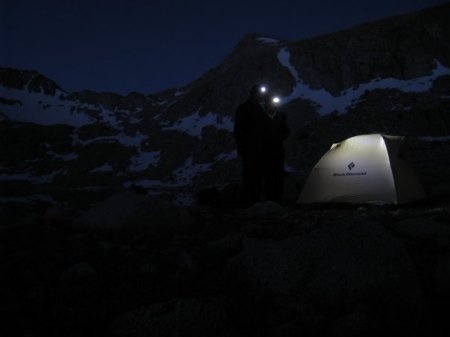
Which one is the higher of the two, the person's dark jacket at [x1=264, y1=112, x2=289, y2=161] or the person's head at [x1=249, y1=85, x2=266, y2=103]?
the person's head at [x1=249, y1=85, x2=266, y2=103]

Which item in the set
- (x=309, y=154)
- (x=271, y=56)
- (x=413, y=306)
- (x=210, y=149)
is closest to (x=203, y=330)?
(x=413, y=306)

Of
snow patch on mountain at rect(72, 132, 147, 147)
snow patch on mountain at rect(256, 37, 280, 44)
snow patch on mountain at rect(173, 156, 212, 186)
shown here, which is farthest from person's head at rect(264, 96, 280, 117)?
snow patch on mountain at rect(256, 37, 280, 44)

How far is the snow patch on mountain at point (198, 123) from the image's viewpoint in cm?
7026

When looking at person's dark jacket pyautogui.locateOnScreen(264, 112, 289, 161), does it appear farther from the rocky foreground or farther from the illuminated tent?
the rocky foreground

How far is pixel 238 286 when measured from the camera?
2984 mm

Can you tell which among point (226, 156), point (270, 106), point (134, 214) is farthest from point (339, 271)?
point (226, 156)

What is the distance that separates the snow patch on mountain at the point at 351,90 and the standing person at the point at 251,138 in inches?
1923

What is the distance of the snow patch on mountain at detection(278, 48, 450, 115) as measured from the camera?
5659cm

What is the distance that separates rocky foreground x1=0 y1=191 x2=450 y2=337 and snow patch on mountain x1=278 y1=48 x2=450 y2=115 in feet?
178

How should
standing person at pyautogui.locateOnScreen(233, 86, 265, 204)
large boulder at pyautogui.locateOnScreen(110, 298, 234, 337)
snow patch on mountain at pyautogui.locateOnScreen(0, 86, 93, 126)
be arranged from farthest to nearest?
snow patch on mountain at pyautogui.locateOnScreen(0, 86, 93, 126), standing person at pyautogui.locateOnScreen(233, 86, 265, 204), large boulder at pyautogui.locateOnScreen(110, 298, 234, 337)

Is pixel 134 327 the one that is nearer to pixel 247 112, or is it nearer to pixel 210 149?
pixel 247 112

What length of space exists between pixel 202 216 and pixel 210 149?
5713 centimetres

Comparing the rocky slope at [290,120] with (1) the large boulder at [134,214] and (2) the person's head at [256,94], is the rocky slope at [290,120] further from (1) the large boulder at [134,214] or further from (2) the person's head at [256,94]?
(1) the large boulder at [134,214]

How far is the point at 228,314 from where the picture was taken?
249cm
